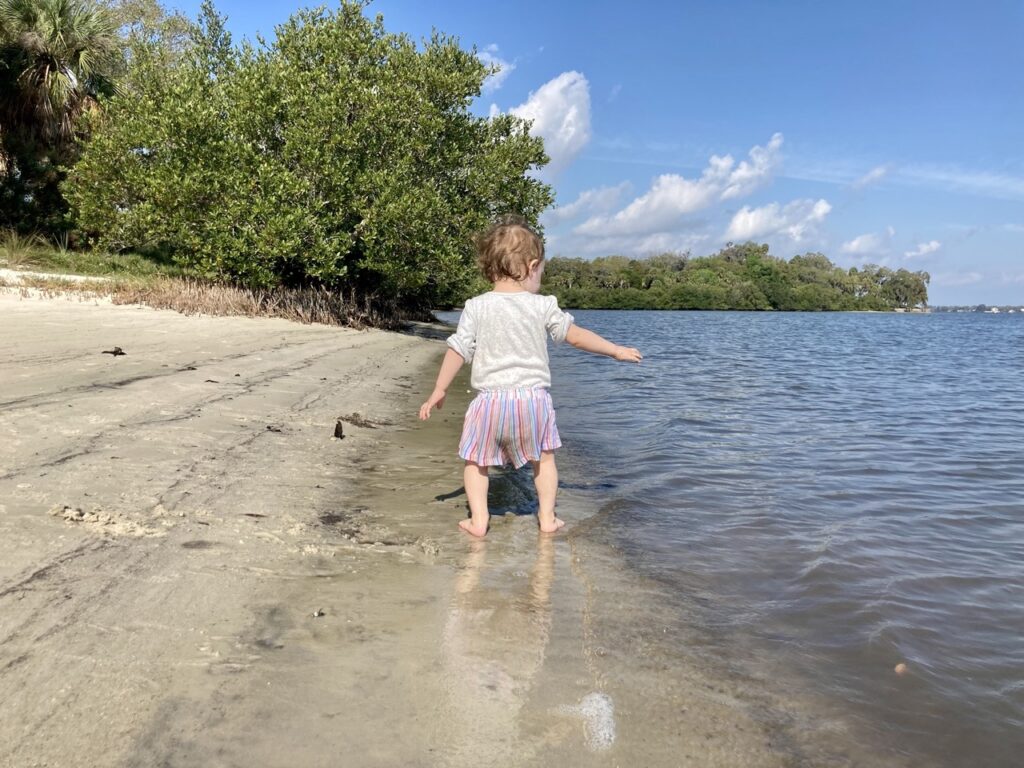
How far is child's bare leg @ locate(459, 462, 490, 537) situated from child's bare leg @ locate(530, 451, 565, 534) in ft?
1.14

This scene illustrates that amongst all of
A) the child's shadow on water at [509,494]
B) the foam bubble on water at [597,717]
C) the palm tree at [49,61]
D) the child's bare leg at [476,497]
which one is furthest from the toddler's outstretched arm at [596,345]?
the palm tree at [49,61]

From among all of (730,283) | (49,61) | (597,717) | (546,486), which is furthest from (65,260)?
(730,283)

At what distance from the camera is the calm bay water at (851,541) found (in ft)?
8.87

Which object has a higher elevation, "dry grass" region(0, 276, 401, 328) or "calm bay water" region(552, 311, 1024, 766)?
"dry grass" region(0, 276, 401, 328)

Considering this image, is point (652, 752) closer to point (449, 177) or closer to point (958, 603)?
point (958, 603)

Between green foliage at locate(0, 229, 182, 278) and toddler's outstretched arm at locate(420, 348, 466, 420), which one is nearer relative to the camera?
toddler's outstretched arm at locate(420, 348, 466, 420)

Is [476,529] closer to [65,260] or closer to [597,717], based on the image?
[597,717]

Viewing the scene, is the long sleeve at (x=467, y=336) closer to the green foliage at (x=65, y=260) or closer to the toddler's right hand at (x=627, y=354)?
the toddler's right hand at (x=627, y=354)

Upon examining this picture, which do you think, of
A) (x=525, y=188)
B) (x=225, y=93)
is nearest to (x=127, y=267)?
(x=225, y=93)

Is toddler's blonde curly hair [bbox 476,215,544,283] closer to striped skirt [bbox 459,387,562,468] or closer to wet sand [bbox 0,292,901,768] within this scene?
striped skirt [bbox 459,387,562,468]

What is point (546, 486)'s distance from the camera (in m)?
4.28

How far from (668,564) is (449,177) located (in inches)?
890

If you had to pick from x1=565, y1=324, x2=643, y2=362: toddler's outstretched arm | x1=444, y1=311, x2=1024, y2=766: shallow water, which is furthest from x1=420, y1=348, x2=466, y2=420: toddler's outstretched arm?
x1=444, y1=311, x2=1024, y2=766: shallow water

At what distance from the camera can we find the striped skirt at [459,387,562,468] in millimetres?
4129
